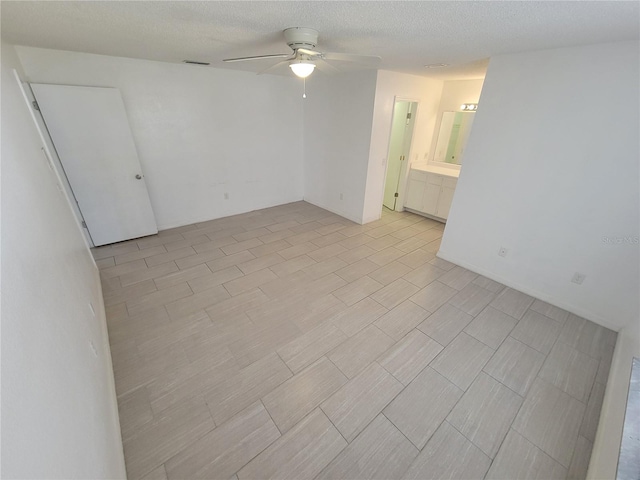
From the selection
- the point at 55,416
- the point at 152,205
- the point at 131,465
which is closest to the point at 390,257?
the point at 131,465

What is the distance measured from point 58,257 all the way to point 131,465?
4.11ft

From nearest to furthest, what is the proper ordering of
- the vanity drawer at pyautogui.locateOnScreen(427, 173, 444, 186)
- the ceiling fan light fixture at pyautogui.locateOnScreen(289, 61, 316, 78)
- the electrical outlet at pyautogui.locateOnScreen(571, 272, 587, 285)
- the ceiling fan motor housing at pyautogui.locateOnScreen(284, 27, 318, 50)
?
the ceiling fan motor housing at pyautogui.locateOnScreen(284, 27, 318, 50) < the ceiling fan light fixture at pyautogui.locateOnScreen(289, 61, 316, 78) < the electrical outlet at pyautogui.locateOnScreen(571, 272, 587, 285) < the vanity drawer at pyautogui.locateOnScreen(427, 173, 444, 186)

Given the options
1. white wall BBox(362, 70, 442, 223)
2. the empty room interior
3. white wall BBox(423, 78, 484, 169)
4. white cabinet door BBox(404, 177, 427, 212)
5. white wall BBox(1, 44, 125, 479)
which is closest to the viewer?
white wall BBox(1, 44, 125, 479)

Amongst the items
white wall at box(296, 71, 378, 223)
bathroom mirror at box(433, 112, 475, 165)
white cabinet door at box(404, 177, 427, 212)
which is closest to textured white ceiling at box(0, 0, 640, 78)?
white wall at box(296, 71, 378, 223)

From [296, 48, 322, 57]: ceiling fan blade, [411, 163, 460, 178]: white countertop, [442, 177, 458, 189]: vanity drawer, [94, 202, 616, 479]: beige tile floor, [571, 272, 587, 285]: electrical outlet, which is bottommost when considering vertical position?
[94, 202, 616, 479]: beige tile floor

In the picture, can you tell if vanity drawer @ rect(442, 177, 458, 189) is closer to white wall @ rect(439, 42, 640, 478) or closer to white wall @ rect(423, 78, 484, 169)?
white wall @ rect(423, 78, 484, 169)

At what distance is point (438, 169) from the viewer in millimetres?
4895

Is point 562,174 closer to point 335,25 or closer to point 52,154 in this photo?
point 335,25

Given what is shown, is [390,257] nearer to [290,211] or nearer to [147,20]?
[290,211]

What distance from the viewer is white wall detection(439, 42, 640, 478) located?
7.19 feet

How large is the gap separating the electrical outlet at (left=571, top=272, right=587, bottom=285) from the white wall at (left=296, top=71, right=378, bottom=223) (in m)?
2.81

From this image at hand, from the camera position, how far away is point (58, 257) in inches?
60.1

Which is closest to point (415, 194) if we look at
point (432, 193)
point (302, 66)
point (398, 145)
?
point (432, 193)

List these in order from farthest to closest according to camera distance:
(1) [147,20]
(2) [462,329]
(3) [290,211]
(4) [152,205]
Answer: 1. (3) [290,211]
2. (4) [152,205]
3. (2) [462,329]
4. (1) [147,20]
